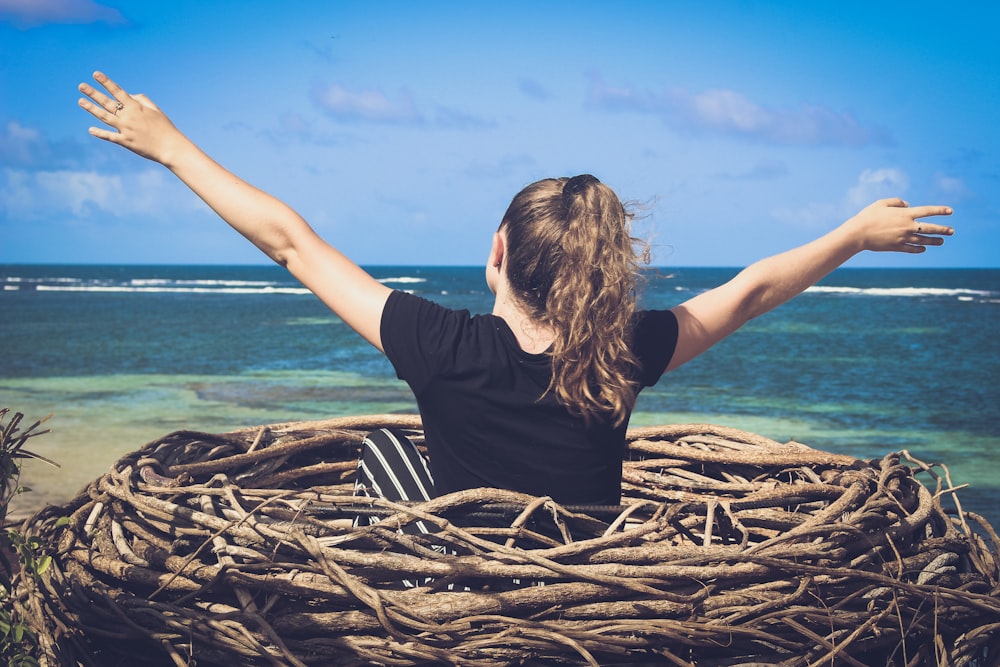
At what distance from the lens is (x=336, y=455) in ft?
11.3

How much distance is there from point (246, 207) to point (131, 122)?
1.09 feet

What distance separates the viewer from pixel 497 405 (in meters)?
2.09

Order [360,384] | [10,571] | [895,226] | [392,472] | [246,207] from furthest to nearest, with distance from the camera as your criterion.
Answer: [360,384] < [392,472] < [895,226] < [10,571] < [246,207]

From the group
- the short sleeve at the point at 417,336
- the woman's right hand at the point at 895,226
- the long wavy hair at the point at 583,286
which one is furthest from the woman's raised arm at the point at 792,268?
the short sleeve at the point at 417,336

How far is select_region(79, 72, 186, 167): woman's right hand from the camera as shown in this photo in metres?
2.00

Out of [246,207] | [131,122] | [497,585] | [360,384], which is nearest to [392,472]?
[497,585]

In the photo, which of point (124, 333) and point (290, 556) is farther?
point (124, 333)

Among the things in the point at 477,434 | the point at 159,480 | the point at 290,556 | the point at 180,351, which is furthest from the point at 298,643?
the point at 180,351

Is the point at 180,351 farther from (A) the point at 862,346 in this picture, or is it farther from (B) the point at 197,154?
(B) the point at 197,154

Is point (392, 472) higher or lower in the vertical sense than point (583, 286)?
lower

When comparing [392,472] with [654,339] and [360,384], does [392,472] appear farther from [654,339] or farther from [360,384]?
[360,384]

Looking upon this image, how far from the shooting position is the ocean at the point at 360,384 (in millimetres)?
8615

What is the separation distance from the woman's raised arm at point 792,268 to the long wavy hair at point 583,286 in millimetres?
206

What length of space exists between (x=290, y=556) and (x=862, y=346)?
21.7 meters
